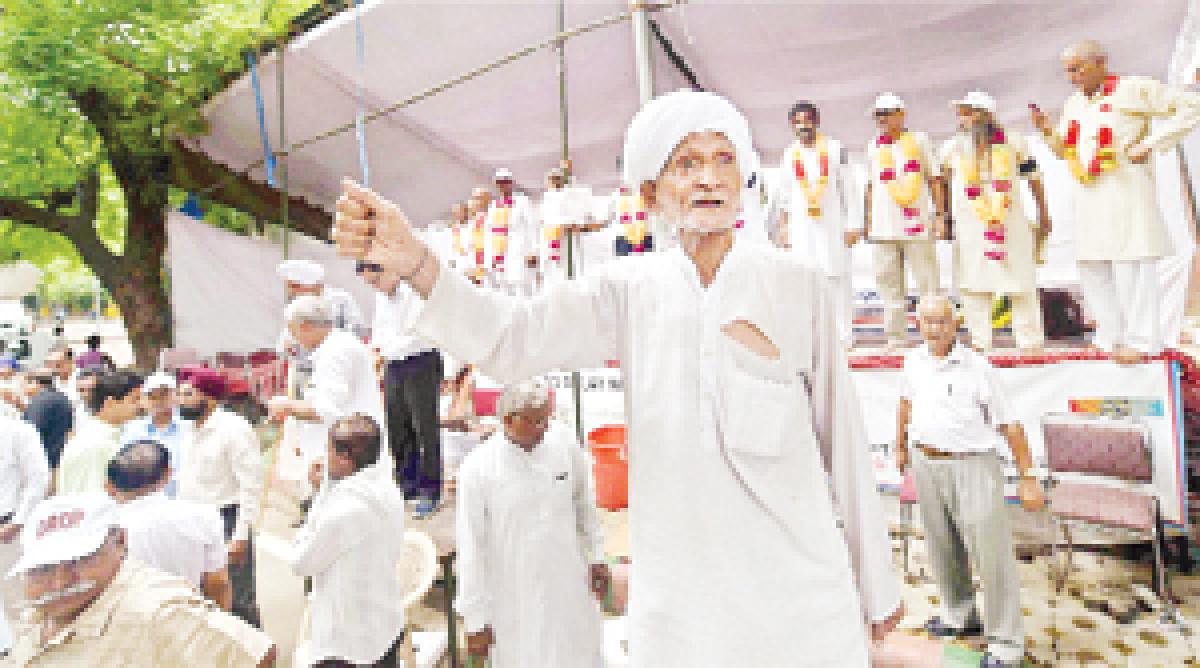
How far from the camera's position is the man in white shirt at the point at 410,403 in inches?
167

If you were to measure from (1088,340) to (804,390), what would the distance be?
5.82 m

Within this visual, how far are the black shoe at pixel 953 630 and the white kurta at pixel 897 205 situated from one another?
3.11 meters

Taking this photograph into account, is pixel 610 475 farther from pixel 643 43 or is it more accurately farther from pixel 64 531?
pixel 64 531

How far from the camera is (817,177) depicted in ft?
17.4

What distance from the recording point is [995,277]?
4.95 metres

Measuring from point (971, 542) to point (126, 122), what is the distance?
12.0m

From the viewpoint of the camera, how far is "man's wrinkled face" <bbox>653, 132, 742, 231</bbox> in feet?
4.35

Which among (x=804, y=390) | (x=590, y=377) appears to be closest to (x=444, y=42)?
(x=590, y=377)

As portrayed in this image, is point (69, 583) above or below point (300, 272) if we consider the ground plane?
below

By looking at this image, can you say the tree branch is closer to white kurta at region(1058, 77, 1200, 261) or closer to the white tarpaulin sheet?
the white tarpaulin sheet

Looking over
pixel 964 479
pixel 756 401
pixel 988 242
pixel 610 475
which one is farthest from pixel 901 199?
pixel 756 401

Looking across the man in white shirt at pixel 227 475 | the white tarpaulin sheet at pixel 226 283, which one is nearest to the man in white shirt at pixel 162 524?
the man in white shirt at pixel 227 475

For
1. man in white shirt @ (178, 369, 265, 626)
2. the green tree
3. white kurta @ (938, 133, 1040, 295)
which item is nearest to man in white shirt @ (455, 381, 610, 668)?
man in white shirt @ (178, 369, 265, 626)

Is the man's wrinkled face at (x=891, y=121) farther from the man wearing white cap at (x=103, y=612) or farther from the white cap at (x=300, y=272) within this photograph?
the man wearing white cap at (x=103, y=612)
